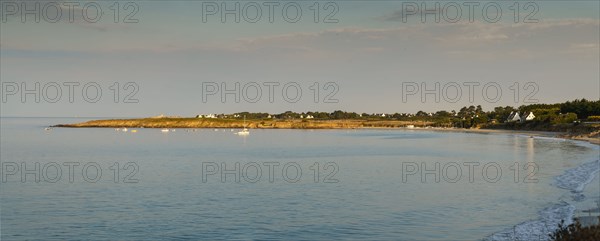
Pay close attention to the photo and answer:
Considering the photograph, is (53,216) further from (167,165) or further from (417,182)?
(167,165)

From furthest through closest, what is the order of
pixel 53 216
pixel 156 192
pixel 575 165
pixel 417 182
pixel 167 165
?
1. pixel 167 165
2. pixel 575 165
3. pixel 417 182
4. pixel 156 192
5. pixel 53 216

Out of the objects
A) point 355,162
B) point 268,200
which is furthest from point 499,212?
point 355,162

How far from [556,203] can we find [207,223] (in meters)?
19.0

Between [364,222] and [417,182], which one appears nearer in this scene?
[364,222]

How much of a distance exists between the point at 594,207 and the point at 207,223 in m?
19.1

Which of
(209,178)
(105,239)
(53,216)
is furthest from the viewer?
(209,178)

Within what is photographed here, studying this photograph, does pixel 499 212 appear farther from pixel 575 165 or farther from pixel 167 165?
pixel 167 165

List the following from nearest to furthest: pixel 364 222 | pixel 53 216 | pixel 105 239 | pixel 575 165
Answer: pixel 105 239 → pixel 364 222 → pixel 53 216 → pixel 575 165

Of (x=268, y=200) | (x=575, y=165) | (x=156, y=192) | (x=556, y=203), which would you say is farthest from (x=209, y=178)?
(x=575, y=165)

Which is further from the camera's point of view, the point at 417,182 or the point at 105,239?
the point at 417,182

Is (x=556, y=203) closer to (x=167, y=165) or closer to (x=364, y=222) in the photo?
(x=364, y=222)

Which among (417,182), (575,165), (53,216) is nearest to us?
(53,216)

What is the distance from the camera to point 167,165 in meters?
63.6

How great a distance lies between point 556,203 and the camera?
1236 inches
